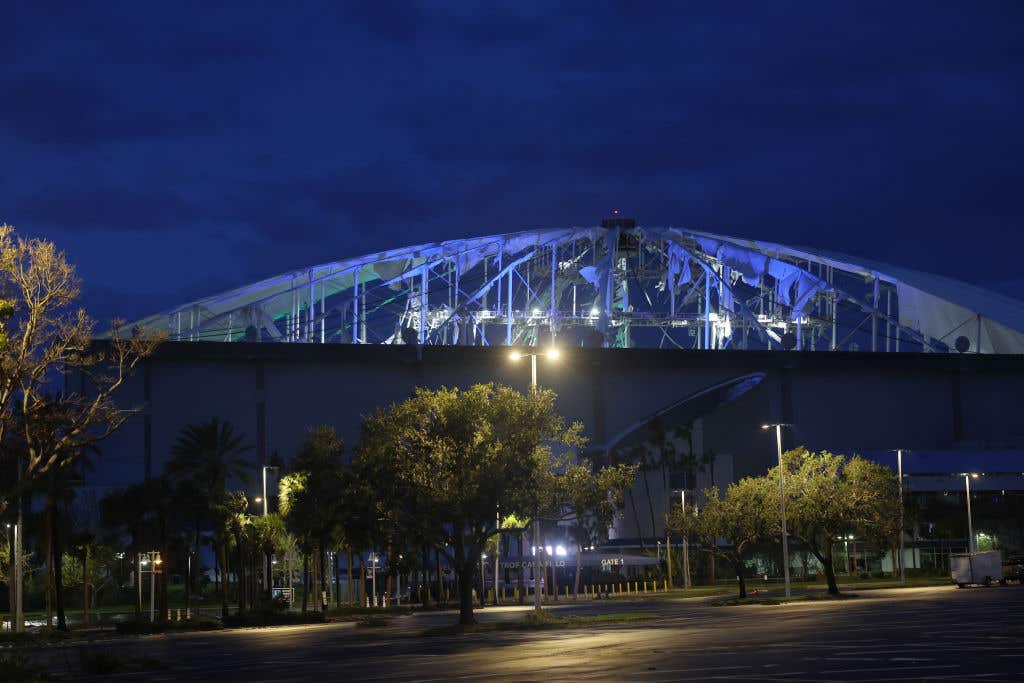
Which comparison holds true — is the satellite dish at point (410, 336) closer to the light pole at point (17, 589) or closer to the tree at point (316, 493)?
the tree at point (316, 493)

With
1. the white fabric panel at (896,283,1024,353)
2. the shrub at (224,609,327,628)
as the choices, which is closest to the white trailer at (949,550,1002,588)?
the shrub at (224,609,327,628)

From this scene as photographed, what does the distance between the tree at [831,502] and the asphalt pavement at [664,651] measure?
56.3 feet

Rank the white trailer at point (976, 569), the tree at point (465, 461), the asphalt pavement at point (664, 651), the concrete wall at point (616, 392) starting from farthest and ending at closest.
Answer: the concrete wall at point (616, 392)
the white trailer at point (976, 569)
the tree at point (465, 461)
the asphalt pavement at point (664, 651)

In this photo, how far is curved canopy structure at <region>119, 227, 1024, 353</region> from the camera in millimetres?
125250

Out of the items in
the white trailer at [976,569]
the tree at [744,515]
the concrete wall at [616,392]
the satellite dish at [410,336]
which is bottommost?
the white trailer at [976,569]

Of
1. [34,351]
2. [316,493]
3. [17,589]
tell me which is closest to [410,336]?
[316,493]

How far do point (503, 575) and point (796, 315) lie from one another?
1480 inches

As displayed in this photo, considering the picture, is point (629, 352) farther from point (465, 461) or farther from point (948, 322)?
point (465, 461)

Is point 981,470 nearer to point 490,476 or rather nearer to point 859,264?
point 859,264

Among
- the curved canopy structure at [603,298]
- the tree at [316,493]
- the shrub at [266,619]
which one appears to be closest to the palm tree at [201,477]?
the tree at [316,493]

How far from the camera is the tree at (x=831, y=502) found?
70375 mm

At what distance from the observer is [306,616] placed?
65375 mm

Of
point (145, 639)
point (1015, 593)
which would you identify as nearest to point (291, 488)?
point (145, 639)

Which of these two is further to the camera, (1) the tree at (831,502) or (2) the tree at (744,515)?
(2) the tree at (744,515)
